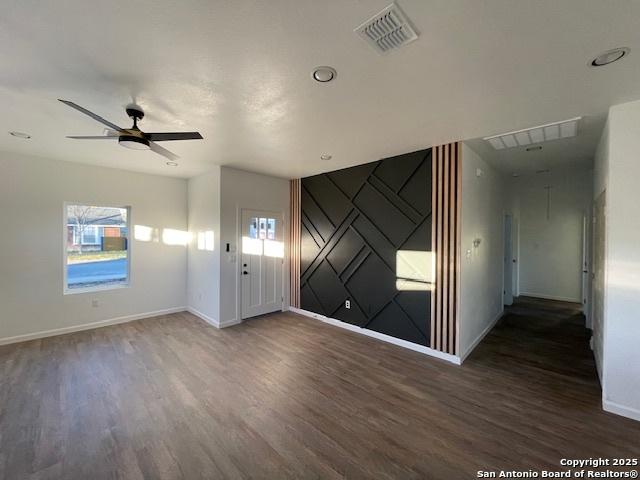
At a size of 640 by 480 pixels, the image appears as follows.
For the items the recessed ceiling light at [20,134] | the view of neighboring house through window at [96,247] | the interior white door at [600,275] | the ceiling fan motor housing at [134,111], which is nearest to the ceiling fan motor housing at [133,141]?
the ceiling fan motor housing at [134,111]

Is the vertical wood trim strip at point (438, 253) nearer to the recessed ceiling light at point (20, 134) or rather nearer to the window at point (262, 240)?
the window at point (262, 240)

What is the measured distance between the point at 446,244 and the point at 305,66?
2.68 meters

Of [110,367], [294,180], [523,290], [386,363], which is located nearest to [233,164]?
[294,180]

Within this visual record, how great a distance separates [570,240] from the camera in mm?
6215

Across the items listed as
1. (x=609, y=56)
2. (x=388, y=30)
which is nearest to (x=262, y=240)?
(x=388, y=30)

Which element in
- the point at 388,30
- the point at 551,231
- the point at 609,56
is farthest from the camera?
the point at 551,231

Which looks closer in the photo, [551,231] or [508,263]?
[508,263]

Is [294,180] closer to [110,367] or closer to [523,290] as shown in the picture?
[110,367]

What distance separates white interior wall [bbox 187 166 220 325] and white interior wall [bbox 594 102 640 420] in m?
4.93

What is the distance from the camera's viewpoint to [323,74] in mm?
1896

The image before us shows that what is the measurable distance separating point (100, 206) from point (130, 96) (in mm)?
3421

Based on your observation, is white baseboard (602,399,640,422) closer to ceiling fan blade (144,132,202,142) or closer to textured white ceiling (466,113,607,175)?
textured white ceiling (466,113,607,175)

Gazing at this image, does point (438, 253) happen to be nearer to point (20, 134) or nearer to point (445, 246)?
point (445, 246)

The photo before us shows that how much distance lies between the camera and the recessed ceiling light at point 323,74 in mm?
1843
